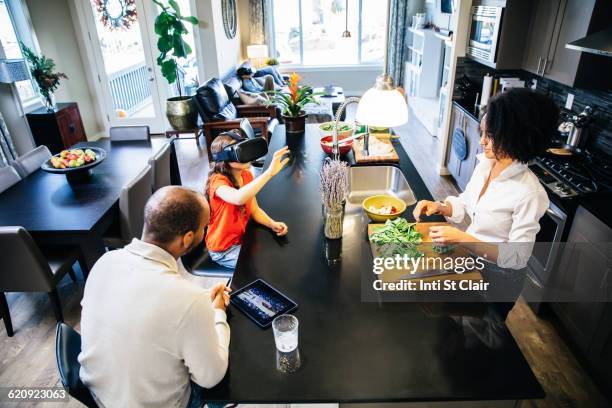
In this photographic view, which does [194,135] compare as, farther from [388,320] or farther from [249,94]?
[388,320]

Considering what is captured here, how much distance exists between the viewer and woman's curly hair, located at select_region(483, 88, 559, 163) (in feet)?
4.75

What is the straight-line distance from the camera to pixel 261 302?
143 centimetres

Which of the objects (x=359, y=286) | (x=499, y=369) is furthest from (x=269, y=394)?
(x=499, y=369)

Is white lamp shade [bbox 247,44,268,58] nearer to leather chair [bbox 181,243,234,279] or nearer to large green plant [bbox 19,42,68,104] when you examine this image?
large green plant [bbox 19,42,68,104]

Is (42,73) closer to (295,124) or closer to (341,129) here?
(295,124)

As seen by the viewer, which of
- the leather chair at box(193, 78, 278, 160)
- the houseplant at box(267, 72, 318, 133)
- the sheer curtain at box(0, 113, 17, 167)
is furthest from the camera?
the leather chair at box(193, 78, 278, 160)

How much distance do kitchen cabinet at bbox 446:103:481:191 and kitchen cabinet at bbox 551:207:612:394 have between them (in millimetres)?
1536

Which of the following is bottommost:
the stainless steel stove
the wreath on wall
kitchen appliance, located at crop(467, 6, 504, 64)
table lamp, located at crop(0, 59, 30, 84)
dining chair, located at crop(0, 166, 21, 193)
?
dining chair, located at crop(0, 166, 21, 193)

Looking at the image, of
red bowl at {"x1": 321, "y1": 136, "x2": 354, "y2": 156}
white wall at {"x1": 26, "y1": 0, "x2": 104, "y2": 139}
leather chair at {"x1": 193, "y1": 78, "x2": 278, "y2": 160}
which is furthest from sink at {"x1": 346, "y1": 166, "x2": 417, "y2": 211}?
white wall at {"x1": 26, "y1": 0, "x2": 104, "y2": 139}

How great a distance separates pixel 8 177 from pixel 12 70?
1.92 meters

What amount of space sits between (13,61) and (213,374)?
14.9ft

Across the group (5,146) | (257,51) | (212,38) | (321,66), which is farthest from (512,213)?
(321,66)

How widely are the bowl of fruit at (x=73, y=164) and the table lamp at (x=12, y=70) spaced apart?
1.87m

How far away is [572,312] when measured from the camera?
2309mm
